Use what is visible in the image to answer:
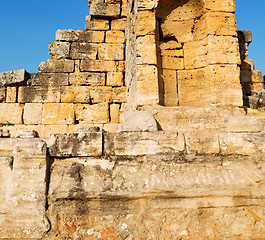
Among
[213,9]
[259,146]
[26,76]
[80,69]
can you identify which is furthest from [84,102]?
[259,146]

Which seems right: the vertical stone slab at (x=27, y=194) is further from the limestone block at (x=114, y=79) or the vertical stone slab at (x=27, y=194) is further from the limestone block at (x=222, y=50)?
the limestone block at (x=114, y=79)

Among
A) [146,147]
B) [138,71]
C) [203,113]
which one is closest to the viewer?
[146,147]

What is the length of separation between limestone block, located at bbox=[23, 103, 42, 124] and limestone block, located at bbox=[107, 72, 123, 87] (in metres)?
1.99

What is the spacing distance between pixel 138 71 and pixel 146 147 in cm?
188

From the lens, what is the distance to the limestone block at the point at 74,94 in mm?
6914

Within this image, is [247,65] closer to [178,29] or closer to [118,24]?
[178,29]

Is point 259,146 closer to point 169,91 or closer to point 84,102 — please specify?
point 169,91

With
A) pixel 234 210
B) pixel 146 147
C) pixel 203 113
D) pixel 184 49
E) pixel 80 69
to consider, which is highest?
pixel 80 69

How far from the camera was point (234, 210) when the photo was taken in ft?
8.66

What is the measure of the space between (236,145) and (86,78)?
5.03 meters

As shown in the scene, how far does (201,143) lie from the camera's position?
2949 mm

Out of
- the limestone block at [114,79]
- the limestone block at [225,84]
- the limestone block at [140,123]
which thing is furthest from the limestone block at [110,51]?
the limestone block at [140,123]

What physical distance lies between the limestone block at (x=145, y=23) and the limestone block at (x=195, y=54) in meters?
0.79

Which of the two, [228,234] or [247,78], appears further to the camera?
[247,78]
